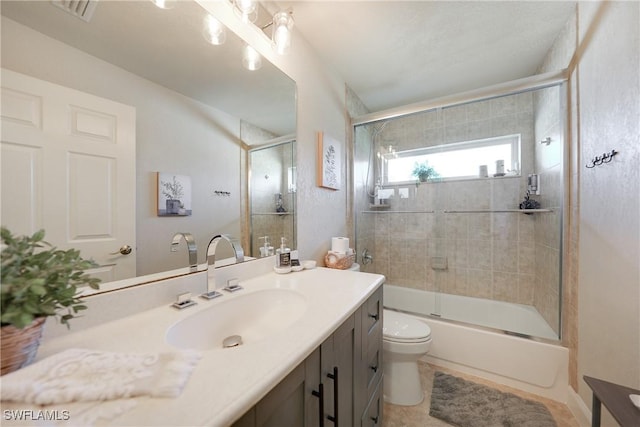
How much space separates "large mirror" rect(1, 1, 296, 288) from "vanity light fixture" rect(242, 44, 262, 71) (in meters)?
0.02

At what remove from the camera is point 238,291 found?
975mm

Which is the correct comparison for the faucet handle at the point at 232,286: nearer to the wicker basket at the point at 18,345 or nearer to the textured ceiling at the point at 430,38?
the wicker basket at the point at 18,345

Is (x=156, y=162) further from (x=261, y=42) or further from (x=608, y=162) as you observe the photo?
(x=608, y=162)

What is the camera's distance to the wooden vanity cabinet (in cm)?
52

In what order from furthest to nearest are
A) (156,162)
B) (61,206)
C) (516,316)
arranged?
(516,316)
(156,162)
(61,206)

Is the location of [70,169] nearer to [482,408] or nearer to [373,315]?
[373,315]

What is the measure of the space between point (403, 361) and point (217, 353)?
51.7 inches

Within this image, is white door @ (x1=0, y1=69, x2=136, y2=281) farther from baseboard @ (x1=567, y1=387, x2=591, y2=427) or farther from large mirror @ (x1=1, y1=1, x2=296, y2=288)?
baseboard @ (x1=567, y1=387, x2=591, y2=427)

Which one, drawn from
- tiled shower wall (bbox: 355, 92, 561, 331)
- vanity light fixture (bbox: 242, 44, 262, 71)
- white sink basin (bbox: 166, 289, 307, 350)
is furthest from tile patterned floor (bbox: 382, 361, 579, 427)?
vanity light fixture (bbox: 242, 44, 262, 71)

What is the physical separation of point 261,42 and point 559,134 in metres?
1.99

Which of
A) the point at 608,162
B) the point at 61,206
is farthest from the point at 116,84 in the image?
the point at 608,162

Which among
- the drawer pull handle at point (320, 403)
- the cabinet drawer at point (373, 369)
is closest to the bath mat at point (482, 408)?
the cabinet drawer at point (373, 369)

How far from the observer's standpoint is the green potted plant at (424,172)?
250 centimetres

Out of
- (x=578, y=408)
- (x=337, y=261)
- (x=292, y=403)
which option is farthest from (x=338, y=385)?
(x=578, y=408)
